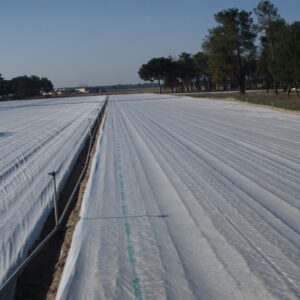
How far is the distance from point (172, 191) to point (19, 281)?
472cm

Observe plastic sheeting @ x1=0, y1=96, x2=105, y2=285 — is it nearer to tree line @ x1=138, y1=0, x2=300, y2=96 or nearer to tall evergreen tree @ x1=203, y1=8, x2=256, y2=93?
tree line @ x1=138, y1=0, x2=300, y2=96

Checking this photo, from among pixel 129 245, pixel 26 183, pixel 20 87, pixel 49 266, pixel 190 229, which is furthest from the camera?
pixel 20 87

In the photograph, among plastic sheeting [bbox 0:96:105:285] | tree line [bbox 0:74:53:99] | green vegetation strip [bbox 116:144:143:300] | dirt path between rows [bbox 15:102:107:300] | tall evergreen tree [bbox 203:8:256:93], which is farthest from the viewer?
tree line [bbox 0:74:53:99]

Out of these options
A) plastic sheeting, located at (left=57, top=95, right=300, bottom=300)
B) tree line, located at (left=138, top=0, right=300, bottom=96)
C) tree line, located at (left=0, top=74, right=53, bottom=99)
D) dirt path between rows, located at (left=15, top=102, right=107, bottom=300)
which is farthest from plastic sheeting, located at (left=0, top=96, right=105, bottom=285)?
tree line, located at (left=0, top=74, right=53, bottom=99)

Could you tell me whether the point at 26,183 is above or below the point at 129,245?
below

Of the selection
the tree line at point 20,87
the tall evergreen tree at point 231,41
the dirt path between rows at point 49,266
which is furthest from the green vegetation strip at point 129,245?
the tree line at point 20,87

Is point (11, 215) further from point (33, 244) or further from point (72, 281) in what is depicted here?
point (72, 281)

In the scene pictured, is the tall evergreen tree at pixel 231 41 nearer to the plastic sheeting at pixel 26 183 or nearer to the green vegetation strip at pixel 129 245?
the plastic sheeting at pixel 26 183

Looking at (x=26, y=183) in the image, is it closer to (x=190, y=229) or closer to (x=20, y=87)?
(x=190, y=229)

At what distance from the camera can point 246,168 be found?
13.0 metres

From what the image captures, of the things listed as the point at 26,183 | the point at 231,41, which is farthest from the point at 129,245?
the point at 231,41

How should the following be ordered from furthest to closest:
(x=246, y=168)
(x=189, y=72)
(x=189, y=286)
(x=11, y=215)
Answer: (x=189, y=72) → (x=246, y=168) → (x=11, y=215) → (x=189, y=286)

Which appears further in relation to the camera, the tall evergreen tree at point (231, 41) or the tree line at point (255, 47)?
the tall evergreen tree at point (231, 41)

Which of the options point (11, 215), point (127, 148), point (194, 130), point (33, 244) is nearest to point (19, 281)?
point (33, 244)
